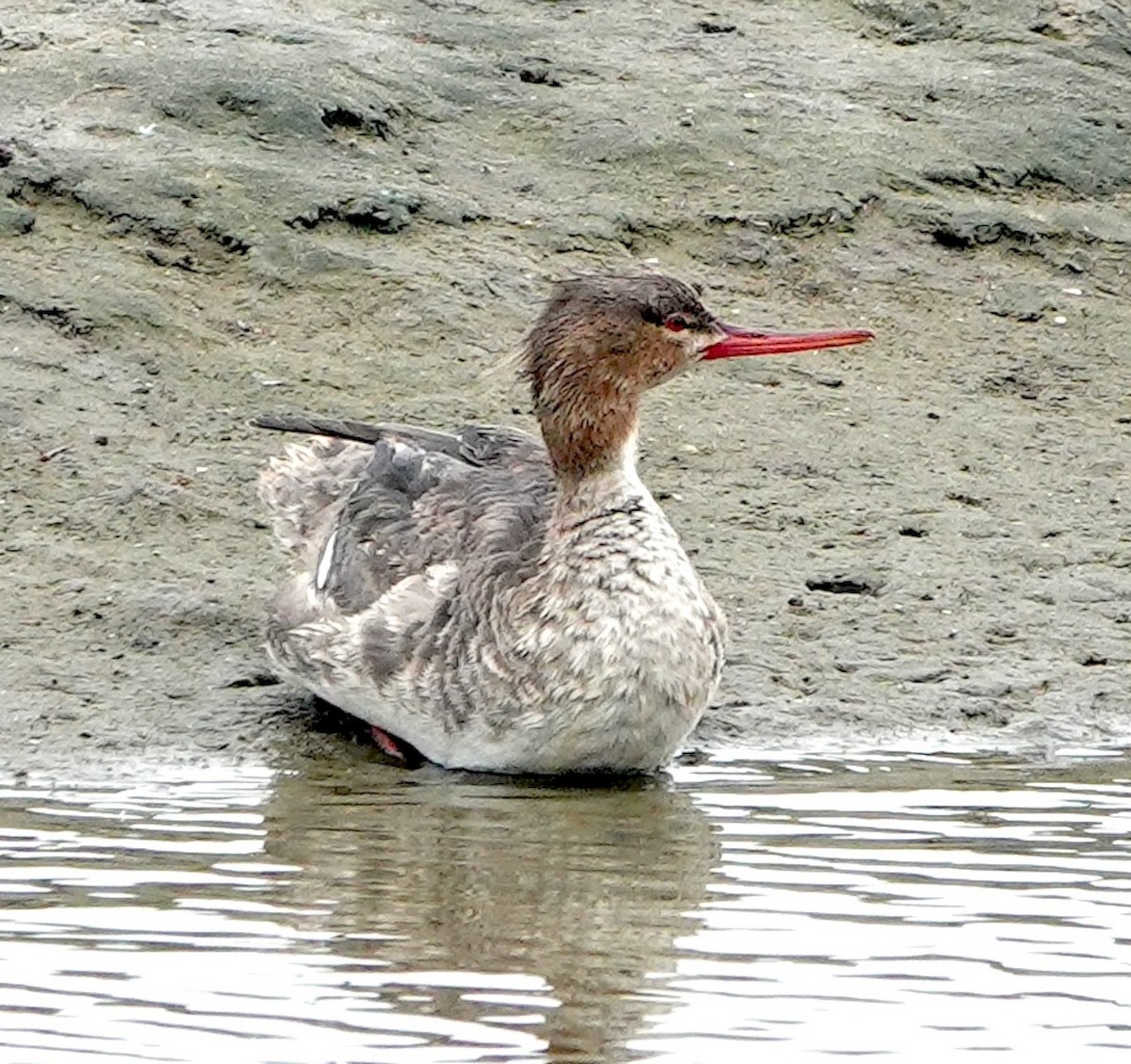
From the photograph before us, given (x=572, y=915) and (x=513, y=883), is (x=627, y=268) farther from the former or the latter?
(x=572, y=915)

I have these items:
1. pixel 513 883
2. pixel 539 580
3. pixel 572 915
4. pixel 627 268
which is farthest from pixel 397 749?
pixel 627 268

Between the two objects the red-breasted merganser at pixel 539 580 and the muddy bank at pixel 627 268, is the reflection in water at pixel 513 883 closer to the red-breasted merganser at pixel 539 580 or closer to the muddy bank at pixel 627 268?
the red-breasted merganser at pixel 539 580

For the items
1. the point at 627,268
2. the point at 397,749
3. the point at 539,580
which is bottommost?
the point at 397,749

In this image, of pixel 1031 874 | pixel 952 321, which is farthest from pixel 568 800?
pixel 952 321

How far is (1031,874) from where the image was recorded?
21.2ft

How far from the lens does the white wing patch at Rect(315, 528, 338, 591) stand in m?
7.98

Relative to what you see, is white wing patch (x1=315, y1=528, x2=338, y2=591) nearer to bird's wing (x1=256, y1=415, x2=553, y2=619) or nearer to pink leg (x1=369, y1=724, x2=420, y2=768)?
bird's wing (x1=256, y1=415, x2=553, y2=619)

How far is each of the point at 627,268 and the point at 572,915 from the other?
459 centimetres

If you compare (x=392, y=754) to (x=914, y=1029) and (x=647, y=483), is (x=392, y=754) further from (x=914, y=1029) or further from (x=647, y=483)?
(x=914, y=1029)

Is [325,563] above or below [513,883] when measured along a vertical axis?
above

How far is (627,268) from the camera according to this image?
1038 centimetres

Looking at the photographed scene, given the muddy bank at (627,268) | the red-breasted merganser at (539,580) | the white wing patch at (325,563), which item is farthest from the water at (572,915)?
the white wing patch at (325,563)

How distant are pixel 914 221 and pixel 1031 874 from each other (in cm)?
491

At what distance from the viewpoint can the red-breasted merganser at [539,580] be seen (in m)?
7.32
